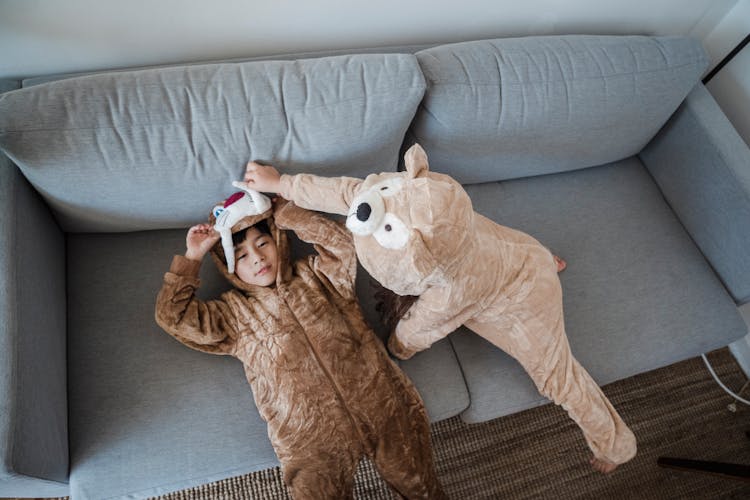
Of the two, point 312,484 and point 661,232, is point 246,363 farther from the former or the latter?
point 661,232

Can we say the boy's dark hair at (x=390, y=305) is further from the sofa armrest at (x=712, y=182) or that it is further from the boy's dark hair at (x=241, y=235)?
the sofa armrest at (x=712, y=182)

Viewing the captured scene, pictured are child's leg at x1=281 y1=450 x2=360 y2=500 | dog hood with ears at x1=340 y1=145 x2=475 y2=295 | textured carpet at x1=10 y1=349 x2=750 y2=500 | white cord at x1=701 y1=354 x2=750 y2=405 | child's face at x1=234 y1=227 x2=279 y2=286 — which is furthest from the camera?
white cord at x1=701 y1=354 x2=750 y2=405

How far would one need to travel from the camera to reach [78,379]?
45.0 inches

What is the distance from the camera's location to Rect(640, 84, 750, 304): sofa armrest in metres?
1.41

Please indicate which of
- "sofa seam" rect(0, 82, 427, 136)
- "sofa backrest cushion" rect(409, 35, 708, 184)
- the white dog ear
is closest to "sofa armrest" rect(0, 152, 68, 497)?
"sofa seam" rect(0, 82, 427, 136)

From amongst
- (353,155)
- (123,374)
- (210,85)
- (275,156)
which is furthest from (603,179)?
(123,374)

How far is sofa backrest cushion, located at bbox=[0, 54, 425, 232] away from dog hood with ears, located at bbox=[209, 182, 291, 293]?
57 millimetres

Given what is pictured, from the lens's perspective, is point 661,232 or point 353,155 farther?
point 661,232

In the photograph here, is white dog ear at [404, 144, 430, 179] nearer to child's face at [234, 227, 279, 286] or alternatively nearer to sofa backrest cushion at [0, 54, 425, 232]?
sofa backrest cushion at [0, 54, 425, 232]

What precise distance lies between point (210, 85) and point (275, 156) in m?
0.22

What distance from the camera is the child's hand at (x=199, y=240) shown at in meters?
1.18

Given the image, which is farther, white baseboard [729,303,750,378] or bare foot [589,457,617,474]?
white baseboard [729,303,750,378]

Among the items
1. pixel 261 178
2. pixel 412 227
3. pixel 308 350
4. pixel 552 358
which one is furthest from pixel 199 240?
pixel 552 358

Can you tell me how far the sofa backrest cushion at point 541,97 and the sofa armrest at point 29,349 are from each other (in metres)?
0.98
